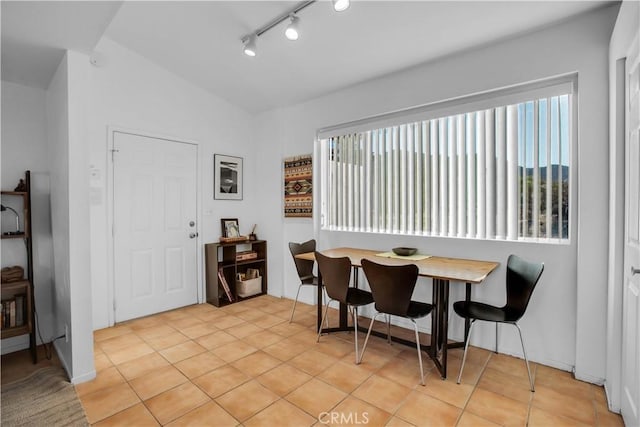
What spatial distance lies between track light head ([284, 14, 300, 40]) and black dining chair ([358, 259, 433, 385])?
188cm

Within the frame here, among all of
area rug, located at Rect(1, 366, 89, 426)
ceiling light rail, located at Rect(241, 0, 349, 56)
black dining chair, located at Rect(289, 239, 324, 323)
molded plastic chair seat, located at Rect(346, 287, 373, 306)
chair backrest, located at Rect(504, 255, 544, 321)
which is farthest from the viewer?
black dining chair, located at Rect(289, 239, 324, 323)

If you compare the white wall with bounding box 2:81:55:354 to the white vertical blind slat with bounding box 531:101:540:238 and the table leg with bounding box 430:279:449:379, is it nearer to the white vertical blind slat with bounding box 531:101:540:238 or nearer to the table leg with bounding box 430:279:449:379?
the table leg with bounding box 430:279:449:379

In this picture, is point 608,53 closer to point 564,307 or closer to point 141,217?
point 564,307

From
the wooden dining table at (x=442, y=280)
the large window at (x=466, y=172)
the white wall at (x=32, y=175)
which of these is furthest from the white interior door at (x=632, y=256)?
the white wall at (x=32, y=175)

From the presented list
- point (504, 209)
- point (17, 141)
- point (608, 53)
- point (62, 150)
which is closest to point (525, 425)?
point (504, 209)

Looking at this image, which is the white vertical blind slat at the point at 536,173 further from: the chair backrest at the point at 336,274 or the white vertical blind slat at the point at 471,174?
the chair backrest at the point at 336,274

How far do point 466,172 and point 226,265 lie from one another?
122 inches

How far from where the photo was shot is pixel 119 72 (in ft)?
11.2

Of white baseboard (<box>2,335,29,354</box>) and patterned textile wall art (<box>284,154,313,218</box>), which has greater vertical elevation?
patterned textile wall art (<box>284,154,313,218</box>)

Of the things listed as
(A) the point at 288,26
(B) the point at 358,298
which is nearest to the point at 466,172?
(B) the point at 358,298

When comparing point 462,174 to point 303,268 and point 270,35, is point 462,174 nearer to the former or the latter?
point 303,268

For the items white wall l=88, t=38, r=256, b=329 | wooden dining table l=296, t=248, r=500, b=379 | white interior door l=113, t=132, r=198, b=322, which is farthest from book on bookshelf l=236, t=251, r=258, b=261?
wooden dining table l=296, t=248, r=500, b=379

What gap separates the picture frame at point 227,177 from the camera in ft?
14.0

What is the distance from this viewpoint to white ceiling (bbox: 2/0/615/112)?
204 cm
